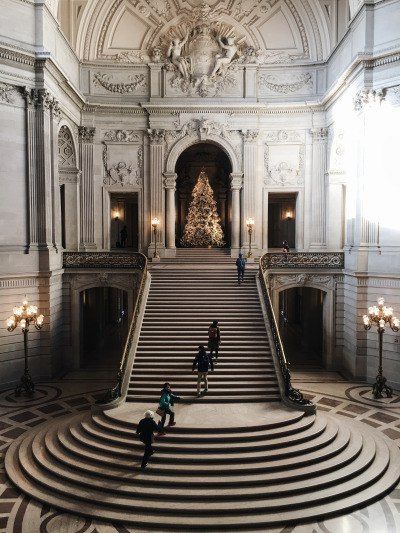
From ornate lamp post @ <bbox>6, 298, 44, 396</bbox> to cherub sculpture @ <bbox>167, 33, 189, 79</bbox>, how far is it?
14.6 meters

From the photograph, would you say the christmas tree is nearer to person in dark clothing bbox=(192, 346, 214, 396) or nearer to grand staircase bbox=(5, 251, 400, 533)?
grand staircase bbox=(5, 251, 400, 533)

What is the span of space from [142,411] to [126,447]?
173 cm

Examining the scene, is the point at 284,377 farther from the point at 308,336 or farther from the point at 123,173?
the point at 123,173

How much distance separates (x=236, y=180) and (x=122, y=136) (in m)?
6.29

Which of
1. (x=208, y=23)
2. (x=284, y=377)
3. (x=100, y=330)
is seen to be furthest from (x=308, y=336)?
(x=208, y=23)

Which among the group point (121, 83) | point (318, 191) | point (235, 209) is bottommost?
point (235, 209)

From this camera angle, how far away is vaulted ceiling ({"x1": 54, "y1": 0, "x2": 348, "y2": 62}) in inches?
975

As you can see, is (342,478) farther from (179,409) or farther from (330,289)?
(330,289)

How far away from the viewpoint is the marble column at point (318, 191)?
2539cm

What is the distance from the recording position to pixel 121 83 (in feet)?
84.3

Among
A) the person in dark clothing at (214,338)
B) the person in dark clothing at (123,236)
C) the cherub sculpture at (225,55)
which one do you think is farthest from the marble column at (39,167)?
the person in dark clothing at (123,236)

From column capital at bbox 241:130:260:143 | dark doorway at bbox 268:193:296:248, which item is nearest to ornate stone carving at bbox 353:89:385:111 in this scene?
column capital at bbox 241:130:260:143

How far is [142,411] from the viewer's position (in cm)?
1382

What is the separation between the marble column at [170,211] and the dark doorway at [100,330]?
4899mm
